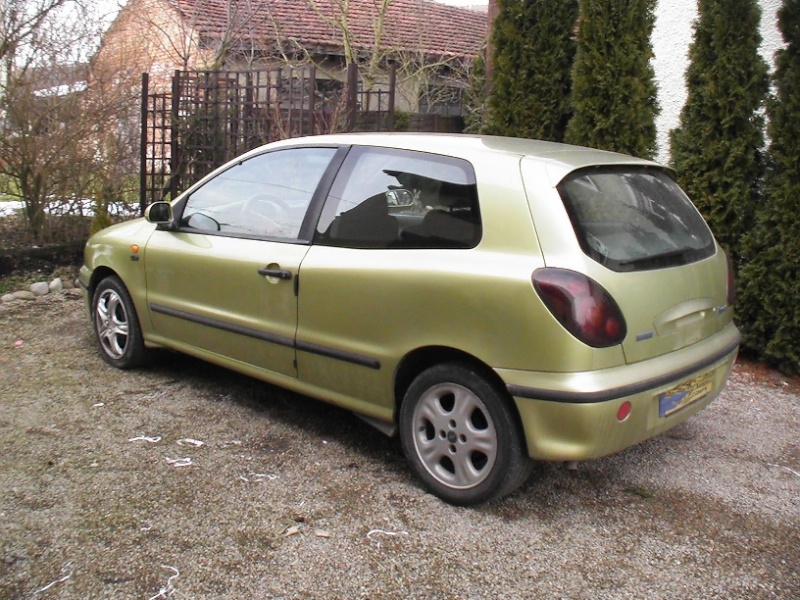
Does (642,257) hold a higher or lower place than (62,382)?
higher

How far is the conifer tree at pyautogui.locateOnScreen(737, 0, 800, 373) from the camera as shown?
565 centimetres

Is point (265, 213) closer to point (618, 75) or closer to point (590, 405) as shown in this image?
point (590, 405)

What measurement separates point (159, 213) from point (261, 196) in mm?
816

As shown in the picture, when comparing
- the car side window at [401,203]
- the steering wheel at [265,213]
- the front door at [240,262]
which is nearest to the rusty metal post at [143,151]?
the front door at [240,262]

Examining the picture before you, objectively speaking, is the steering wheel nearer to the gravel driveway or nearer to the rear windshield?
the gravel driveway

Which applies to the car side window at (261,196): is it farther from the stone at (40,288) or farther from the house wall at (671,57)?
the house wall at (671,57)

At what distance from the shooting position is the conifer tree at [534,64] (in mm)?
7332

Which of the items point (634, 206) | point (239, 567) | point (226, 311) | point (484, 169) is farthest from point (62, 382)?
point (634, 206)

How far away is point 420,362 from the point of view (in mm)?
3938

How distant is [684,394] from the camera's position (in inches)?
149

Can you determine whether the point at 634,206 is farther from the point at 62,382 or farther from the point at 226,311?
the point at 62,382

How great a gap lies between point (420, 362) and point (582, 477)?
103 cm

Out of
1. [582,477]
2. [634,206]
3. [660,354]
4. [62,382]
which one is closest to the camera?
[660,354]

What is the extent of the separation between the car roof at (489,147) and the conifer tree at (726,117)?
2181mm
